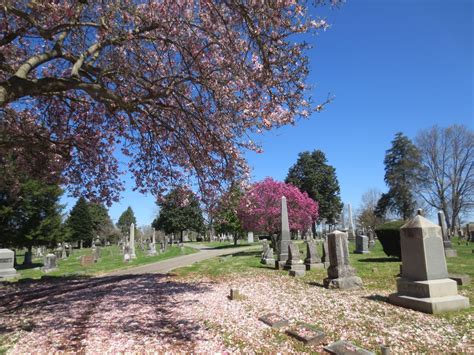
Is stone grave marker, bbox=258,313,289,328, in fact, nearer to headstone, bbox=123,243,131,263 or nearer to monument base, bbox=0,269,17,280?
monument base, bbox=0,269,17,280

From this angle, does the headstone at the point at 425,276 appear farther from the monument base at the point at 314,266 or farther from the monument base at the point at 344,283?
the monument base at the point at 314,266

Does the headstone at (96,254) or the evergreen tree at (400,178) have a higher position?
the evergreen tree at (400,178)

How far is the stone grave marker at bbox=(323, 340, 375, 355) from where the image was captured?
460cm

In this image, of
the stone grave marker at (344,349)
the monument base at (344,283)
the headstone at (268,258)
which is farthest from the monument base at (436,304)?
the headstone at (268,258)

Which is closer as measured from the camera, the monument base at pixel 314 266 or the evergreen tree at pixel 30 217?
the monument base at pixel 314 266

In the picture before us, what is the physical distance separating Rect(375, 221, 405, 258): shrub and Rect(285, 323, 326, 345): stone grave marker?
39.8ft

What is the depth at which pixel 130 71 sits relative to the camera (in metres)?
7.07

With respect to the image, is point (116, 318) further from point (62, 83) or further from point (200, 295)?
point (62, 83)

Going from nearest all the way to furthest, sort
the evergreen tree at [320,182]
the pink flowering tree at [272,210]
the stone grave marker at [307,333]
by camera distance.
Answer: the stone grave marker at [307,333], the pink flowering tree at [272,210], the evergreen tree at [320,182]

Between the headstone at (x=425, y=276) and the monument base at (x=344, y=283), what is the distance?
2.11m

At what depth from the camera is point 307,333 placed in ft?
18.0

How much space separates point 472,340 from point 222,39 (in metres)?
7.20

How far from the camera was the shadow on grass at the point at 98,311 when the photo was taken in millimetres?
6152

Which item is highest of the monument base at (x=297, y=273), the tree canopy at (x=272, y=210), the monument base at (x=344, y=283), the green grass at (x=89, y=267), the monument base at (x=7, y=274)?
the tree canopy at (x=272, y=210)
